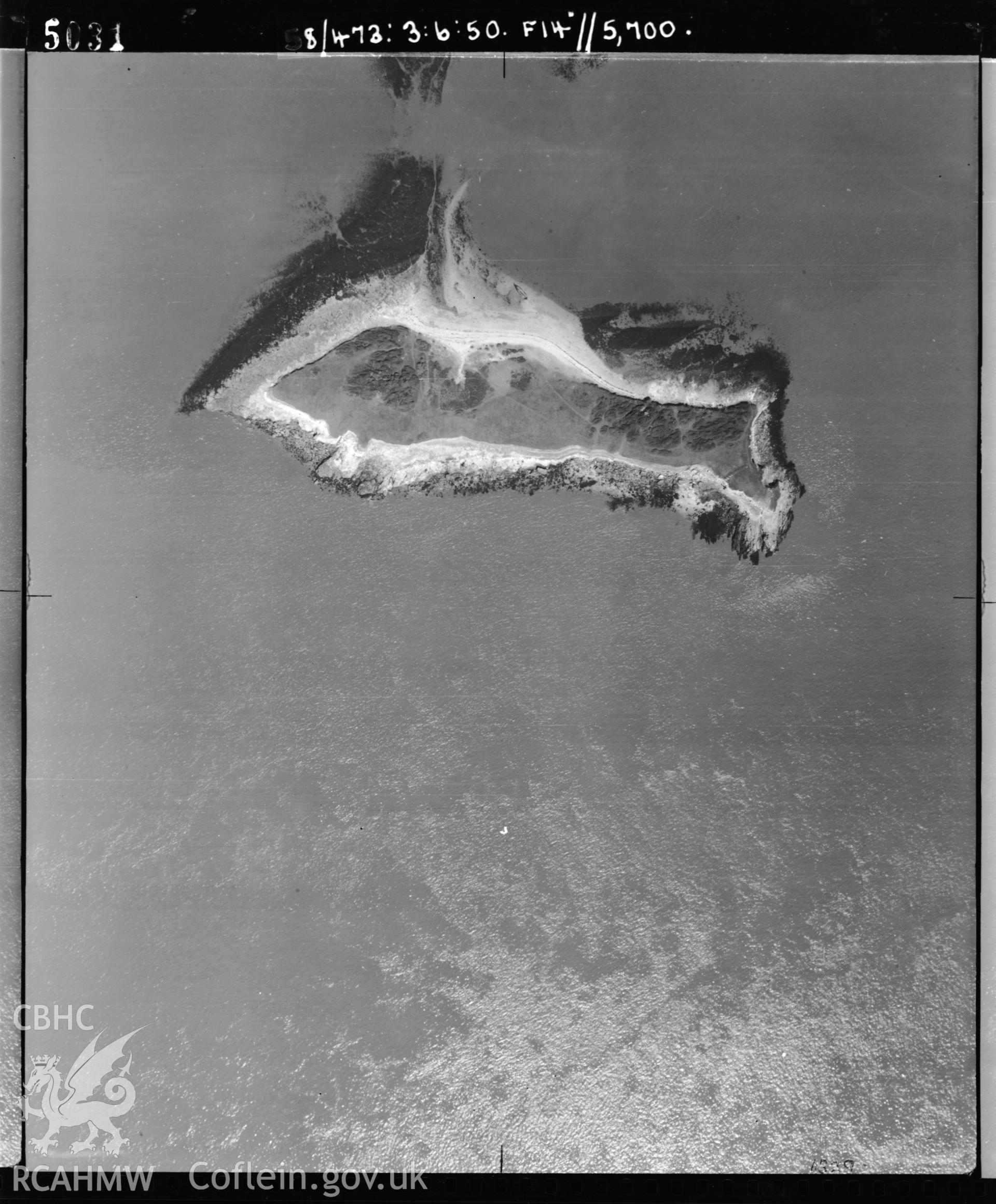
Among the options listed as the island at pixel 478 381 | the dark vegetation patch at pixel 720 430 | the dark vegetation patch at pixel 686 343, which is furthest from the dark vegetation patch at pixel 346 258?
the dark vegetation patch at pixel 720 430

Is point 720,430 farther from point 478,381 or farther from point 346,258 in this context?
point 346,258

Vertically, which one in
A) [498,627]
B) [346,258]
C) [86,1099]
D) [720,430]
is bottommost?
[86,1099]

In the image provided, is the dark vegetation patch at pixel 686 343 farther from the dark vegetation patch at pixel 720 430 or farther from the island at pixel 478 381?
the dark vegetation patch at pixel 720 430

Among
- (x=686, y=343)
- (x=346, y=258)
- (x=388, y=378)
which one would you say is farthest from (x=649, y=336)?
(x=346, y=258)

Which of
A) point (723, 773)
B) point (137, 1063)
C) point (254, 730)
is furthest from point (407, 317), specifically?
point (137, 1063)

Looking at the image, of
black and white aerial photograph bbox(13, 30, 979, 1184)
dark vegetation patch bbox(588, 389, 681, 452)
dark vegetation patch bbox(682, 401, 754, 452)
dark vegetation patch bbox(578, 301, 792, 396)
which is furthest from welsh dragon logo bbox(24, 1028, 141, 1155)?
dark vegetation patch bbox(578, 301, 792, 396)

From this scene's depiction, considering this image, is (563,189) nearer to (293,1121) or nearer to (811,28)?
(811,28)
